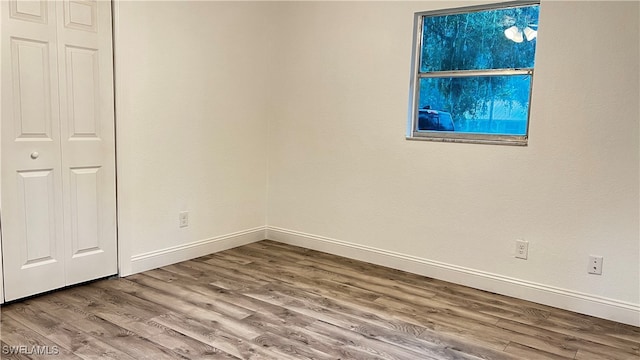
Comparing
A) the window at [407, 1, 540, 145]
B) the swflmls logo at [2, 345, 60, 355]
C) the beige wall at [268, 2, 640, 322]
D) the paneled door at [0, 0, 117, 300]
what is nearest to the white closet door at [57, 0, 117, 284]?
the paneled door at [0, 0, 117, 300]

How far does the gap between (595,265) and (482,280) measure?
27.6 inches

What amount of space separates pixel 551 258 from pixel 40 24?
3.39m

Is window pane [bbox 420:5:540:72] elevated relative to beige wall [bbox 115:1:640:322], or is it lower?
elevated

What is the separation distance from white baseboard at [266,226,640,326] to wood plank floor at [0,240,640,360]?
7 cm

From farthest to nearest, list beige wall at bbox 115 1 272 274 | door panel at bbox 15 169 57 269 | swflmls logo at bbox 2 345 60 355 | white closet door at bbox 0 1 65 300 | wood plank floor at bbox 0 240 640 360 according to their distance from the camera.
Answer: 1. beige wall at bbox 115 1 272 274
2. door panel at bbox 15 169 57 269
3. white closet door at bbox 0 1 65 300
4. wood plank floor at bbox 0 240 640 360
5. swflmls logo at bbox 2 345 60 355

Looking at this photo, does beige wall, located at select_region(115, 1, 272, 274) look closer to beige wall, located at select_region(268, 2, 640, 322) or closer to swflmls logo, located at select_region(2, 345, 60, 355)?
beige wall, located at select_region(268, 2, 640, 322)

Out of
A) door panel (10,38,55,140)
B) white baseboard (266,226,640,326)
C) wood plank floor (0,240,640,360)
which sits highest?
door panel (10,38,55,140)

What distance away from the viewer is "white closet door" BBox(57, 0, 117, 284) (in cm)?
277

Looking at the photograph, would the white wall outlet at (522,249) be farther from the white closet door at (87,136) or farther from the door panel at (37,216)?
the door panel at (37,216)

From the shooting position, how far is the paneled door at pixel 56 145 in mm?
2549

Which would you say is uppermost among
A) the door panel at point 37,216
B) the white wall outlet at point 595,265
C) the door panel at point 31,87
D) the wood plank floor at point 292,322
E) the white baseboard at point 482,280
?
the door panel at point 31,87

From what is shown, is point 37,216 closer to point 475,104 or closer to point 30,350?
point 30,350

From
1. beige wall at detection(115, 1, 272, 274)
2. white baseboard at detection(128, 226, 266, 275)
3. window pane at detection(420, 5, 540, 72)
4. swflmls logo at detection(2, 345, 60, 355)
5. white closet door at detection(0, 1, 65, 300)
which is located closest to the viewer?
swflmls logo at detection(2, 345, 60, 355)

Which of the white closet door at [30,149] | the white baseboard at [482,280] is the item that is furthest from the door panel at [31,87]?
the white baseboard at [482,280]
